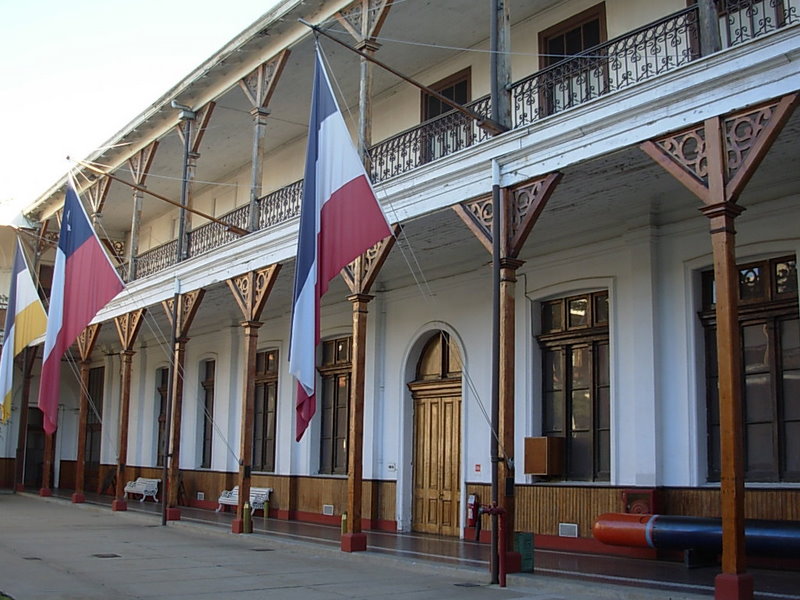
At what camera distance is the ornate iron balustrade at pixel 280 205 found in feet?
47.6

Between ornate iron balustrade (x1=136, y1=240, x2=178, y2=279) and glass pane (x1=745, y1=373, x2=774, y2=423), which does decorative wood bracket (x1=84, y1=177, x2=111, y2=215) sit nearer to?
ornate iron balustrade (x1=136, y1=240, x2=178, y2=279)

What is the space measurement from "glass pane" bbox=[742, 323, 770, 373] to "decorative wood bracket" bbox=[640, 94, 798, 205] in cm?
335

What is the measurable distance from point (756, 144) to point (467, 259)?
7247mm

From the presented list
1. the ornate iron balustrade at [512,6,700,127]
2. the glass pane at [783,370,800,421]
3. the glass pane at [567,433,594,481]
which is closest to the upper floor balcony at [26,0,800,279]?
the ornate iron balustrade at [512,6,700,127]

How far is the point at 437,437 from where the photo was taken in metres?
15.3

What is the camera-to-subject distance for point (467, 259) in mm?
14688

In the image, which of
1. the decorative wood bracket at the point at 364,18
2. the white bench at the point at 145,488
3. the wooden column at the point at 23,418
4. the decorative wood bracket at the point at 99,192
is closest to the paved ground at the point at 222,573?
the decorative wood bracket at the point at 364,18

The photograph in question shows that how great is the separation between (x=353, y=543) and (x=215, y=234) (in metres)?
7.31

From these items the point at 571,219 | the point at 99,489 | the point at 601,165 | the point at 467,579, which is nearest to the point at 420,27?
the point at 571,219

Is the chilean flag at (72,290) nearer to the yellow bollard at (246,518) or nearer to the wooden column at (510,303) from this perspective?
the yellow bollard at (246,518)

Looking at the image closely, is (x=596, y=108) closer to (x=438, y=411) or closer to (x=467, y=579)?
(x=467, y=579)

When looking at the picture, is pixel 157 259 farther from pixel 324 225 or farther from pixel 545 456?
pixel 545 456

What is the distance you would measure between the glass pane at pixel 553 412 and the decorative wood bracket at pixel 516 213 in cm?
367

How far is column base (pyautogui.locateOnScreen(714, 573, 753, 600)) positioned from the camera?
7254 millimetres
